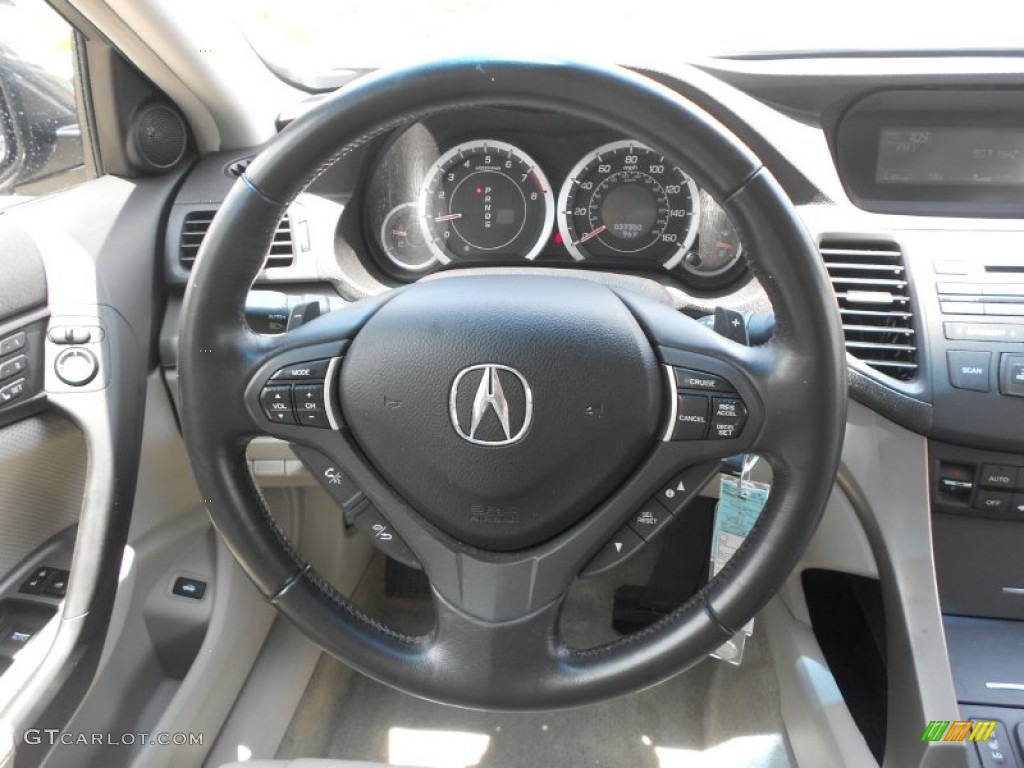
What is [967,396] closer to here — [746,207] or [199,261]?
[746,207]

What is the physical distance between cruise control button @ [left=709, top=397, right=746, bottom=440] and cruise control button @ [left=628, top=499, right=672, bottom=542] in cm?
12

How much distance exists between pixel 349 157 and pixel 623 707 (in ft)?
4.26

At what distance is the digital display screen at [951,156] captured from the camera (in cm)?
140

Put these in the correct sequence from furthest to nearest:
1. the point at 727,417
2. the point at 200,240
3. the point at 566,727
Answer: the point at 566,727 → the point at 200,240 → the point at 727,417

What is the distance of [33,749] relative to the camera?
48.0 inches

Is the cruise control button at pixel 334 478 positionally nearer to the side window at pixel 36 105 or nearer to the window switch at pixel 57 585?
the window switch at pixel 57 585

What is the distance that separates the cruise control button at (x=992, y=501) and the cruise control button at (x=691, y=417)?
0.61 metres

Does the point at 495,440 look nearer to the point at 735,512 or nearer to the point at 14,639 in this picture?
the point at 735,512

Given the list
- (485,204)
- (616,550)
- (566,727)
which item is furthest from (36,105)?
(566,727)

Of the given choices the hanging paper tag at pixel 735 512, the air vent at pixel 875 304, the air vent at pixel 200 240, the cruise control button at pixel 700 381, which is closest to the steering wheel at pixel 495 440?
the cruise control button at pixel 700 381

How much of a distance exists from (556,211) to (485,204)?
0.13 meters

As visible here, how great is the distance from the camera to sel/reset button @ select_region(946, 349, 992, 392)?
120cm

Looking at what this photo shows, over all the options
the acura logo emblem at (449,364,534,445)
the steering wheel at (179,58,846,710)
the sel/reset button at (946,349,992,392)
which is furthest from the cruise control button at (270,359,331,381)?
the sel/reset button at (946,349,992,392)

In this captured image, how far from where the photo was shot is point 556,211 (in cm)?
150
